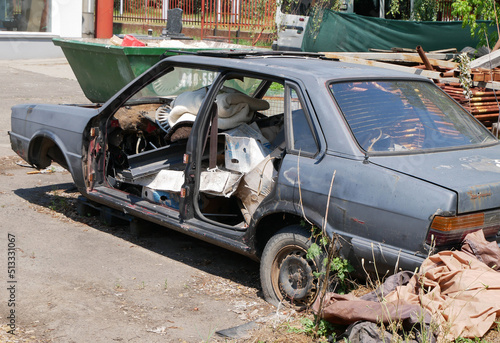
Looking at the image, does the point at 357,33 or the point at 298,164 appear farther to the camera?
the point at 357,33

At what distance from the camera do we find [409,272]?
138 inches

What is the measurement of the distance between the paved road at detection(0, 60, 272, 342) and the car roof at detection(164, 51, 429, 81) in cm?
166

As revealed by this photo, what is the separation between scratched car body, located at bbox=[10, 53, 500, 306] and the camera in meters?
3.62

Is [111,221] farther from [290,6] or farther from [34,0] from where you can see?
[34,0]

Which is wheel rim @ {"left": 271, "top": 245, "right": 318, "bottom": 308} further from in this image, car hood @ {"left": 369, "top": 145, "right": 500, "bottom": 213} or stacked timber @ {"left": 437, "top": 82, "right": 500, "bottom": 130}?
stacked timber @ {"left": 437, "top": 82, "right": 500, "bottom": 130}

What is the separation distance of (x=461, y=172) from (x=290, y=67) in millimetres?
1487

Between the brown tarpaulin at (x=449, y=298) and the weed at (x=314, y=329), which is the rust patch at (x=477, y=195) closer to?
the brown tarpaulin at (x=449, y=298)

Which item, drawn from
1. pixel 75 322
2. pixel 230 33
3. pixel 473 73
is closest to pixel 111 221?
pixel 75 322

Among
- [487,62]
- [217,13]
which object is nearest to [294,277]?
[487,62]

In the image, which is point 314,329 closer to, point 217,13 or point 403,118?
point 403,118

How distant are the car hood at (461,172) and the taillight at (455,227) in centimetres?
5

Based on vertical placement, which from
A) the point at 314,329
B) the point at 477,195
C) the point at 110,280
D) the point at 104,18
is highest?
the point at 104,18

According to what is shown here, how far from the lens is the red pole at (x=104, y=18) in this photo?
64.8 ft

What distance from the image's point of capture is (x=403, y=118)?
4258 mm
